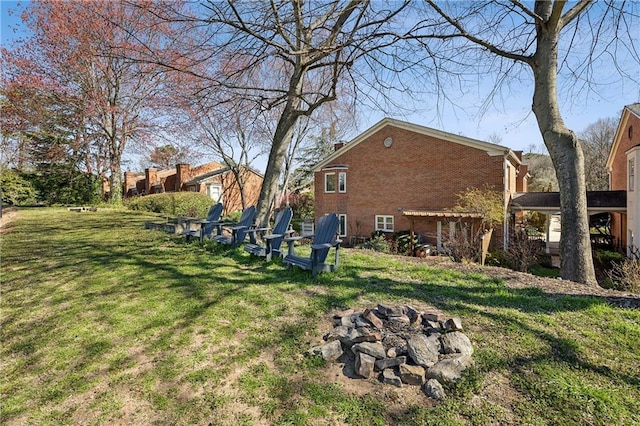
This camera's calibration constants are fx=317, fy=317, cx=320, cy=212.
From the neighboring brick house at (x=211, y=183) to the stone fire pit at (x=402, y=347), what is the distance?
2518cm

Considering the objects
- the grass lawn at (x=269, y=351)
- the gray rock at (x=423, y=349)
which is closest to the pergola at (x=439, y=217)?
the grass lawn at (x=269, y=351)

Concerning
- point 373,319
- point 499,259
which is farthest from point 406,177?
point 373,319

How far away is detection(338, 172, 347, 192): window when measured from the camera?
67.5 feet

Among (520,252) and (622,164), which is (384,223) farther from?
(622,164)

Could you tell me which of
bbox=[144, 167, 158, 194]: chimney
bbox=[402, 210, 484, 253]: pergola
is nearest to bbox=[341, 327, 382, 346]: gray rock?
bbox=[402, 210, 484, 253]: pergola

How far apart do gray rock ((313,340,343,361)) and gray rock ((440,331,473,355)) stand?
98 centimetres

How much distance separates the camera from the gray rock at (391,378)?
8.75 feet

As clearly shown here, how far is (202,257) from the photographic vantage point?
6.75m

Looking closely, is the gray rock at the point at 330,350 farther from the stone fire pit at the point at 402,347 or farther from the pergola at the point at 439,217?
the pergola at the point at 439,217

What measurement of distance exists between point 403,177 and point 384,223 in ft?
9.50

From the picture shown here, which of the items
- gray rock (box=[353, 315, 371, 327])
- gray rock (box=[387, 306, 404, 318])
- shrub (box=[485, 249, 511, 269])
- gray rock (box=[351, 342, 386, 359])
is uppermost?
gray rock (box=[387, 306, 404, 318])

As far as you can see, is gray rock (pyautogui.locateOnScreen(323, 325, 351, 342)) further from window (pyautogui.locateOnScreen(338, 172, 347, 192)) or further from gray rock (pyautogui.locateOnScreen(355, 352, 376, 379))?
window (pyautogui.locateOnScreen(338, 172, 347, 192))

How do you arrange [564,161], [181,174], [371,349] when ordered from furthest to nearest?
1. [181,174]
2. [564,161]
3. [371,349]

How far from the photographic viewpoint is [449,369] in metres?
2.70
